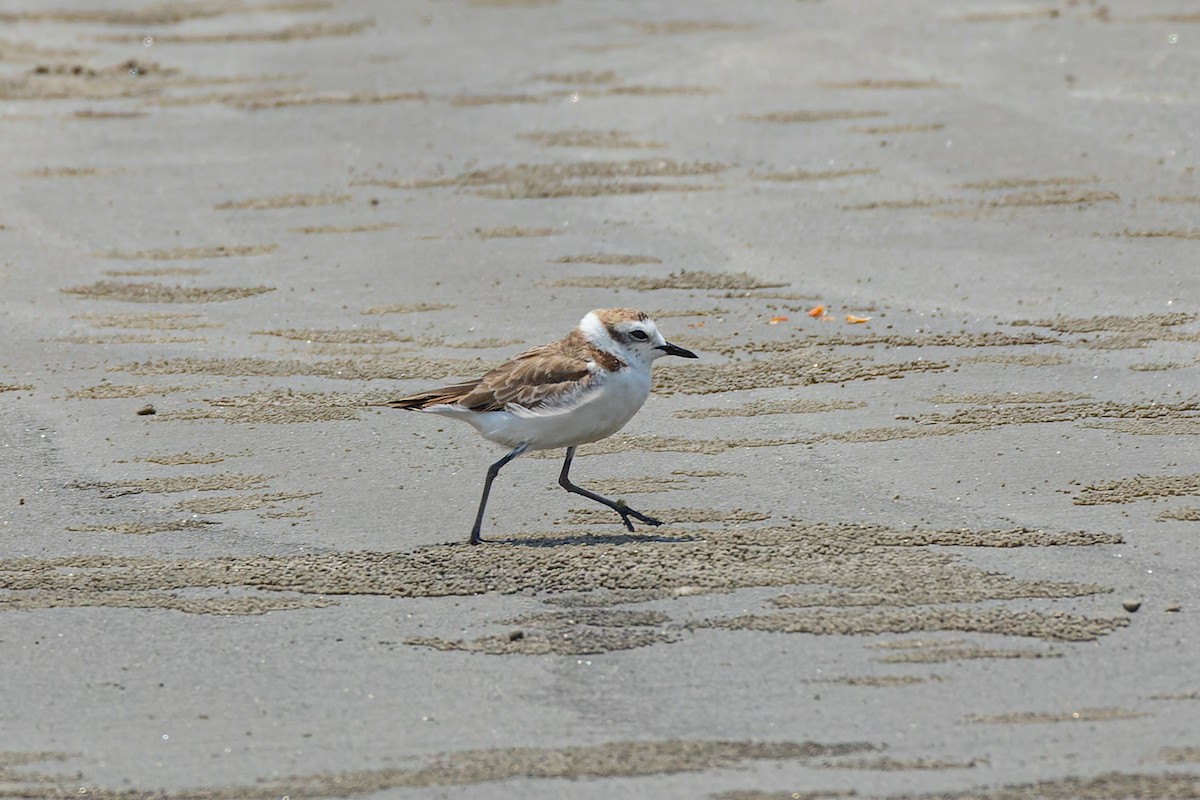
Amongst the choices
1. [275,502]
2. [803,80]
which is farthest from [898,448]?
[803,80]

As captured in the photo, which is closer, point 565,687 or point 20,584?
point 565,687

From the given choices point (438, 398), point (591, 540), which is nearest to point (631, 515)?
point (591, 540)

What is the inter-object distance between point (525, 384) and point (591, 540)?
0.79 meters

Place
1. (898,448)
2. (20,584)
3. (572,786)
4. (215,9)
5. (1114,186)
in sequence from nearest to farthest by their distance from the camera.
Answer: (572,786) → (20,584) → (898,448) → (1114,186) → (215,9)

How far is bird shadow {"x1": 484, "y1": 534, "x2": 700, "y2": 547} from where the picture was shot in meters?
7.86

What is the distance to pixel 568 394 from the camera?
807 centimetres

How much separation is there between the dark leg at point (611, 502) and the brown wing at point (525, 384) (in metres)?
0.47

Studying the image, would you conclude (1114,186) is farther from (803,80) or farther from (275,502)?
(275,502)

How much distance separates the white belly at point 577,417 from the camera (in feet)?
26.5

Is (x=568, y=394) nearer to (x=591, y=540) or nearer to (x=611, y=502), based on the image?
(x=611, y=502)

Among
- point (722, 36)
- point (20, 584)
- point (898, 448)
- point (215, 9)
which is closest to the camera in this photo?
point (20, 584)

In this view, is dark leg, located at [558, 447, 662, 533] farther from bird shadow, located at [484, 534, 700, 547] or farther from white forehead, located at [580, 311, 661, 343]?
white forehead, located at [580, 311, 661, 343]

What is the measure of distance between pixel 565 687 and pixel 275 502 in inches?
109

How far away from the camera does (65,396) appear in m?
10.5
